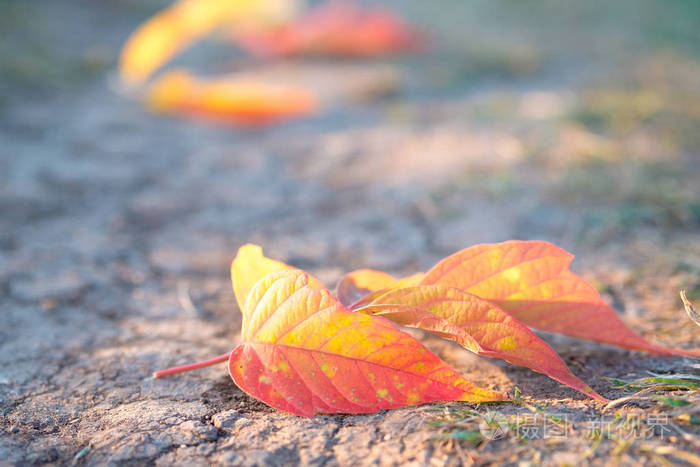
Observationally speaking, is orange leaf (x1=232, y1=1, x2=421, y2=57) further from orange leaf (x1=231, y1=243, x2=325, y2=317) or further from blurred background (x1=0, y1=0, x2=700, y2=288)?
orange leaf (x1=231, y1=243, x2=325, y2=317)

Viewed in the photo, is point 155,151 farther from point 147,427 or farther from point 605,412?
point 605,412

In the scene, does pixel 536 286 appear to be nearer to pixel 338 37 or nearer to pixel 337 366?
pixel 337 366

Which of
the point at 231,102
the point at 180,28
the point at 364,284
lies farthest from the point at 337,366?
the point at 180,28

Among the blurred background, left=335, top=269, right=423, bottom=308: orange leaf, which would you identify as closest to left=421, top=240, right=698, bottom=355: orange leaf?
left=335, top=269, right=423, bottom=308: orange leaf

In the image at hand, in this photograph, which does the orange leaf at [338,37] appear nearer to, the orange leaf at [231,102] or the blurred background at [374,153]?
the blurred background at [374,153]

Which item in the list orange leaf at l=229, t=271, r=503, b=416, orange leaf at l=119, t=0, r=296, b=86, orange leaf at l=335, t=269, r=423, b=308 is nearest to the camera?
orange leaf at l=229, t=271, r=503, b=416

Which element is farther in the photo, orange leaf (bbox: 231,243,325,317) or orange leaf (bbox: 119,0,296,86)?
orange leaf (bbox: 119,0,296,86)
